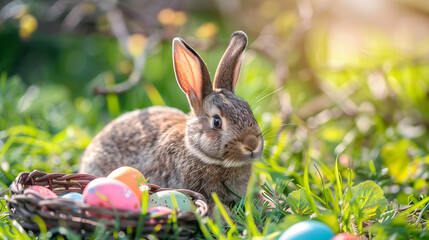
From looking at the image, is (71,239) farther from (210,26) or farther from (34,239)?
(210,26)

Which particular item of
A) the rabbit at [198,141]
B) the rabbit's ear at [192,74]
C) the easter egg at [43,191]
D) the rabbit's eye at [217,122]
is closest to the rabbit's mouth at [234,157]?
the rabbit at [198,141]

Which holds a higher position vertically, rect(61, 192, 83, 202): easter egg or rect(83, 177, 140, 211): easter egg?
rect(83, 177, 140, 211): easter egg

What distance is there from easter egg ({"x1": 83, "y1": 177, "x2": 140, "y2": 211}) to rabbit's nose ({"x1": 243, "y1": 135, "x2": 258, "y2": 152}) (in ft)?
2.26

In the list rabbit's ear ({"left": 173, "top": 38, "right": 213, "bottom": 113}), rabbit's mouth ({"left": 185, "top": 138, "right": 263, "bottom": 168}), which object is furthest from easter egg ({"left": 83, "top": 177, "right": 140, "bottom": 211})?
rabbit's ear ({"left": 173, "top": 38, "right": 213, "bottom": 113})

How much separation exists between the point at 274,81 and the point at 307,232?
2799mm

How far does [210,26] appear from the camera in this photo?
4535mm

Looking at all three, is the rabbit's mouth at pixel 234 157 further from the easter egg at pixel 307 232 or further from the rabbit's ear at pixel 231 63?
the easter egg at pixel 307 232

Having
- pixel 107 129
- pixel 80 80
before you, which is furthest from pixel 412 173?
pixel 80 80

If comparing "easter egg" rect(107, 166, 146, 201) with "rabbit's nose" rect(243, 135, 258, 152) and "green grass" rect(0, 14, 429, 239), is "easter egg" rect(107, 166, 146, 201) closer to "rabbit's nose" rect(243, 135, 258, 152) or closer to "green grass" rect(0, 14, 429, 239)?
"green grass" rect(0, 14, 429, 239)

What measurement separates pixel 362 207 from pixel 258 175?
79 cm

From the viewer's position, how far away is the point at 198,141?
2.81 meters

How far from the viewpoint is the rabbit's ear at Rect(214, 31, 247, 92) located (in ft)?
9.81

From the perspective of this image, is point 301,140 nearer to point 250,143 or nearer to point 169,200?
point 250,143

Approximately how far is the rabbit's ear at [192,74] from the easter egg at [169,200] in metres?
0.66
